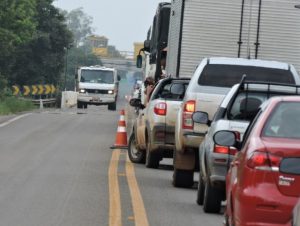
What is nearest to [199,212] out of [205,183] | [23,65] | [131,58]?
[205,183]

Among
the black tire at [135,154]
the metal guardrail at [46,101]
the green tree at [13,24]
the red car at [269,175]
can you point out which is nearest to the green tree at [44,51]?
the metal guardrail at [46,101]

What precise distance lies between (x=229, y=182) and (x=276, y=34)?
40.1 feet

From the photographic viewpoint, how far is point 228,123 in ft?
41.7

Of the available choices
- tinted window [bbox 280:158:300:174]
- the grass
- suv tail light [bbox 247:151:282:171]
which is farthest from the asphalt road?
the grass

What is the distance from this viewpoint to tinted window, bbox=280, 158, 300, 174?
880 cm

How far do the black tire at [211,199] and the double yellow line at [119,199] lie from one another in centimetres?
77

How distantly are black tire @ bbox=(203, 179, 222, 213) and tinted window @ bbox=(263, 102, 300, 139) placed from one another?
358 centimetres

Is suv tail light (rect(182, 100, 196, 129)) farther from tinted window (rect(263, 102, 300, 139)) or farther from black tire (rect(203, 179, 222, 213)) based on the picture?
tinted window (rect(263, 102, 300, 139))

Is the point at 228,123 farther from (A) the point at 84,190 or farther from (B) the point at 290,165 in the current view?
(B) the point at 290,165

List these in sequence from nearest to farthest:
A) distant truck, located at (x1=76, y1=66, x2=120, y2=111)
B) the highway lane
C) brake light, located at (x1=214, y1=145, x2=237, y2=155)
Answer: brake light, located at (x1=214, y1=145, x2=237, y2=155) → the highway lane → distant truck, located at (x1=76, y1=66, x2=120, y2=111)

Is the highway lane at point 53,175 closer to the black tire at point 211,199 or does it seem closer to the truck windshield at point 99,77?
the black tire at point 211,199

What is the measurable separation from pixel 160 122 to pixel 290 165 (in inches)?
411

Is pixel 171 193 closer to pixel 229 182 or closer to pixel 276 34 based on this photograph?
pixel 229 182

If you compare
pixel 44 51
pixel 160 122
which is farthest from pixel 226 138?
pixel 44 51
